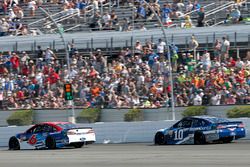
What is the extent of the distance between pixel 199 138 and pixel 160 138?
6.56 feet

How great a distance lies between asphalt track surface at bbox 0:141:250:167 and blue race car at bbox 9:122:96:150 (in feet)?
6.78

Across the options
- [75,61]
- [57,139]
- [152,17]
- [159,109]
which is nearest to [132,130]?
[159,109]

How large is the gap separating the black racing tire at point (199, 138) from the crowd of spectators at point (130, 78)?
445 cm

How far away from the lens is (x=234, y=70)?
3759cm

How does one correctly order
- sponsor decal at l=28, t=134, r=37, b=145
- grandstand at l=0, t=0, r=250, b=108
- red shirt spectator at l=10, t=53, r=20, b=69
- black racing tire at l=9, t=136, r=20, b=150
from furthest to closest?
red shirt spectator at l=10, t=53, r=20, b=69 < grandstand at l=0, t=0, r=250, b=108 < black racing tire at l=9, t=136, r=20, b=150 < sponsor decal at l=28, t=134, r=37, b=145

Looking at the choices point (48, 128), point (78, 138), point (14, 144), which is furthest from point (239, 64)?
point (14, 144)

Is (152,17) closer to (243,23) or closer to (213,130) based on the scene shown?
(243,23)

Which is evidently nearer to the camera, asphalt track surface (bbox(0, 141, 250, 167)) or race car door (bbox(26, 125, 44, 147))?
asphalt track surface (bbox(0, 141, 250, 167))

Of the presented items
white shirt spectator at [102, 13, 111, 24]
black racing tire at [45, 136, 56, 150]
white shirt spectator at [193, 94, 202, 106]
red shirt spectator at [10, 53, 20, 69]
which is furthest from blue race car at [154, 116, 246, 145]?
white shirt spectator at [102, 13, 111, 24]

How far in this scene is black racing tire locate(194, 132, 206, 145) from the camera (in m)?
31.8

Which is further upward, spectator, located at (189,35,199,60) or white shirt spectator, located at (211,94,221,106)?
spectator, located at (189,35,199,60)

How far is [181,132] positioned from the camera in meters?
32.7

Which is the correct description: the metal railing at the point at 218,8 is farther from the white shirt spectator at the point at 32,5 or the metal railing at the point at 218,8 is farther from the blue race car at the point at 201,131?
the blue race car at the point at 201,131

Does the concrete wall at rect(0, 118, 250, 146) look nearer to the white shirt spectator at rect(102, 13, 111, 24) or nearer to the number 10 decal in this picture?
the number 10 decal
